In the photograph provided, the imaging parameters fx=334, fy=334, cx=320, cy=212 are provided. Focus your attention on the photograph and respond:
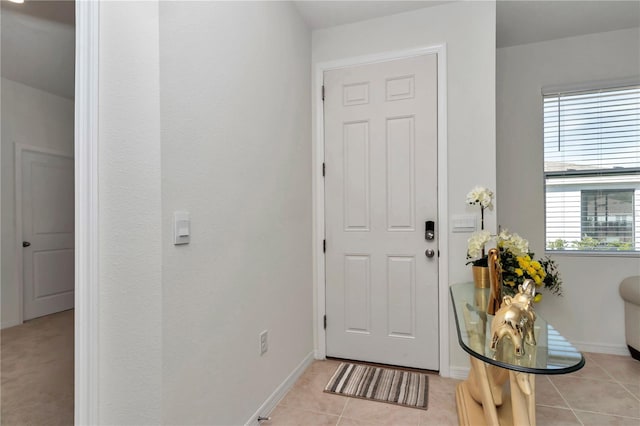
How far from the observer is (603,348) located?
2.83 metres

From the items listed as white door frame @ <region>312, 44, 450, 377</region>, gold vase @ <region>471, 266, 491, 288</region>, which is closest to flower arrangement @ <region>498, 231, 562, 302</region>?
gold vase @ <region>471, 266, 491, 288</region>

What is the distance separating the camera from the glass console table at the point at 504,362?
3.47ft

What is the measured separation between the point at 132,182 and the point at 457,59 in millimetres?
2327

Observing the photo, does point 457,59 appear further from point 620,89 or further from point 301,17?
point 620,89

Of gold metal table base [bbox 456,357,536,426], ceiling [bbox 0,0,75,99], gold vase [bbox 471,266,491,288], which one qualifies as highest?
ceiling [bbox 0,0,75,99]

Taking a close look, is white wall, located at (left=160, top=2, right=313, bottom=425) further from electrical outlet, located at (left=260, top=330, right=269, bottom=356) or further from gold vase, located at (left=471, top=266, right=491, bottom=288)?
gold vase, located at (left=471, top=266, right=491, bottom=288)

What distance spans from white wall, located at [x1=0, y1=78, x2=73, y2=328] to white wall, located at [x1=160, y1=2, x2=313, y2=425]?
1.21ft

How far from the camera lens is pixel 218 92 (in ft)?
5.20

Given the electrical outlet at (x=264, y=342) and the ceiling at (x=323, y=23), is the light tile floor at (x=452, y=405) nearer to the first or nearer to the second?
the electrical outlet at (x=264, y=342)

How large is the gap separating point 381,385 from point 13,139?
2324 mm

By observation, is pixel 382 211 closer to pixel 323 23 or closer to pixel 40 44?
pixel 323 23

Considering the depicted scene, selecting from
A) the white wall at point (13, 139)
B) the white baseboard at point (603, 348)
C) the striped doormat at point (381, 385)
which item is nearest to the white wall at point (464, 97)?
the striped doormat at point (381, 385)

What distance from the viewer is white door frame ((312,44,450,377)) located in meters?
2.45

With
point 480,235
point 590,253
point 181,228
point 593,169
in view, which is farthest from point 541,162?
point 181,228
